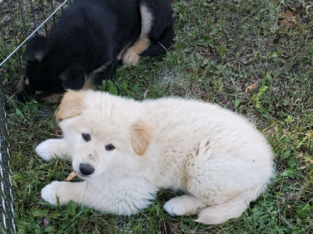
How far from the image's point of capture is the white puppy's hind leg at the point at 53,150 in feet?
9.07

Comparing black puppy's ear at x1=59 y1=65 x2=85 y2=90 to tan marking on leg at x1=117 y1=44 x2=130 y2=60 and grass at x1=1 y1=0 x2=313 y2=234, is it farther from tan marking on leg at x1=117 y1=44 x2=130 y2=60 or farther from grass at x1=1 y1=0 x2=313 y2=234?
tan marking on leg at x1=117 y1=44 x2=130 y2=60

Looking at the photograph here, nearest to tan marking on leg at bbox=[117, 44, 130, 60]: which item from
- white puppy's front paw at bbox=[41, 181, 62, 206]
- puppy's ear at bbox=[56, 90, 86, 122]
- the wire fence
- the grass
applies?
the grass

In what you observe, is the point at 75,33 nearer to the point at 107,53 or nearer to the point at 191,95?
the point at 107,53

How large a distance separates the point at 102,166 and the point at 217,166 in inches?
27.1

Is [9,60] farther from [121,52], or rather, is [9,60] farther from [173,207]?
[173,207]

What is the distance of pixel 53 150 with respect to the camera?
9.11 feet

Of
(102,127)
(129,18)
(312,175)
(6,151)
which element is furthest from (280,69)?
(6,151)

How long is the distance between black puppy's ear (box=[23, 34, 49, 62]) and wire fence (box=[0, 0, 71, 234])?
0.38 ft

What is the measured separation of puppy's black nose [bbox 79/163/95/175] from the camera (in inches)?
84.7

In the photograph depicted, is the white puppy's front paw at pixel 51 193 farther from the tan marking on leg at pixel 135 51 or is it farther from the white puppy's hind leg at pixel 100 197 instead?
the tan marking on leg at pixel 135 51

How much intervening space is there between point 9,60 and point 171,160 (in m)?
1.73

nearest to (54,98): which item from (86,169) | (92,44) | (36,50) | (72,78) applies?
(72,78)

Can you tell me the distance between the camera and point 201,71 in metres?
3.53

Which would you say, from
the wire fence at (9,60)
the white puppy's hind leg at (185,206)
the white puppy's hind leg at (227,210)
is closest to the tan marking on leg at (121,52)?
the wire fence at (9,60)
